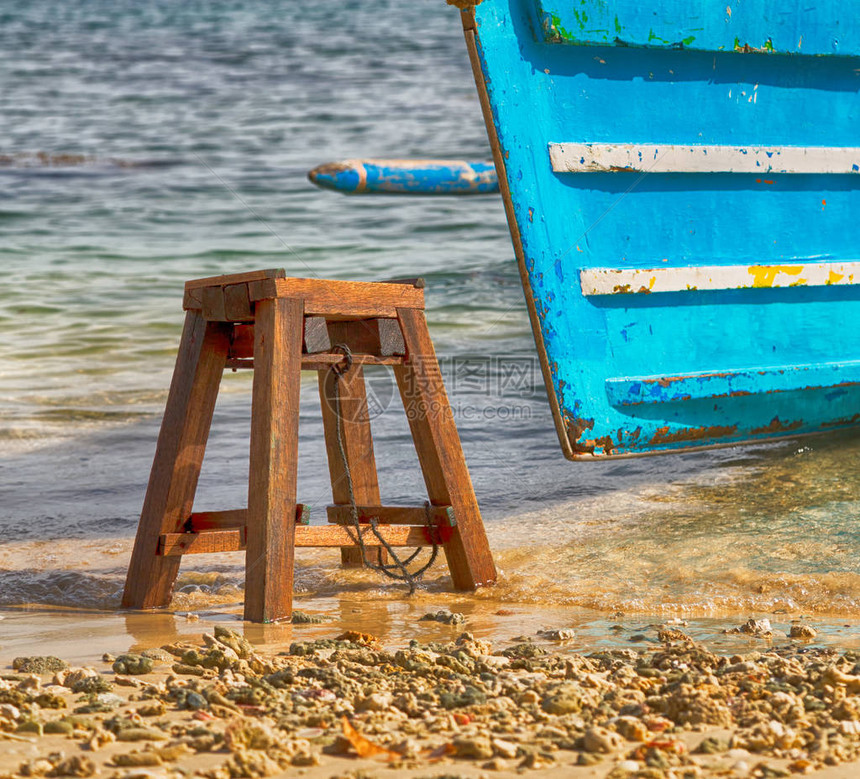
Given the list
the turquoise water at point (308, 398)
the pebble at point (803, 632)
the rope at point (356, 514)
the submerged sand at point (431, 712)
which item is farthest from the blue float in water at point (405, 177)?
the submerged sand at point (431, 712)

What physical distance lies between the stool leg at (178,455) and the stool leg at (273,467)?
25 cm

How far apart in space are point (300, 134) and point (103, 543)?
26.1 meters

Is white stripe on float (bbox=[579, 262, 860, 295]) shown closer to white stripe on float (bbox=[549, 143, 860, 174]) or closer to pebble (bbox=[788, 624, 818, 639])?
white stripe on float (bbox=[549, 143, 860, 174])

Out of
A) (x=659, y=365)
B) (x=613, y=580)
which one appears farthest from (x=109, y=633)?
(x=659, y=365)

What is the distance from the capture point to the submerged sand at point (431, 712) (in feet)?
5.99

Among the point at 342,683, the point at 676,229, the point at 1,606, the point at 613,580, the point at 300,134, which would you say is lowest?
the point at 300,134

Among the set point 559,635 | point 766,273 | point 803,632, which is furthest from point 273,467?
point 766,273

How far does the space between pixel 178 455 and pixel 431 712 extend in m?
1.38

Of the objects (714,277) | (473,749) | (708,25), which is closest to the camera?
(473,749)

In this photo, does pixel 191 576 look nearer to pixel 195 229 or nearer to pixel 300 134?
pixel 195 229

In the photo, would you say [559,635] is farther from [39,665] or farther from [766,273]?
[766,273]

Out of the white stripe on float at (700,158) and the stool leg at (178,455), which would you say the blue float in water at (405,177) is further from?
the stool leg at (178,455)

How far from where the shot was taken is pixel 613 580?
349cm

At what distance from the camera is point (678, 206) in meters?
4.23
